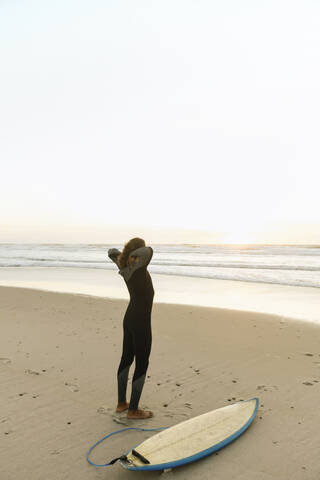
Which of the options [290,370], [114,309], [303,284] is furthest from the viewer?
[303,284]

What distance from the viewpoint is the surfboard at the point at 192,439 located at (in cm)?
341

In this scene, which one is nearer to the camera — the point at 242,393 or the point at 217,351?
the point at 242,393

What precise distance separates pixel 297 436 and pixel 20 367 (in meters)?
4.39

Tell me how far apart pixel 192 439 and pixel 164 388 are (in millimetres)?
1649

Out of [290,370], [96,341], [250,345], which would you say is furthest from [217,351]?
[96,341]

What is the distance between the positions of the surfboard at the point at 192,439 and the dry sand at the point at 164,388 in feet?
0.35

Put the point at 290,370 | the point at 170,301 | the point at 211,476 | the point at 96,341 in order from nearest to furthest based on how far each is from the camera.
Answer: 1. the point at 211,476
2. the point at 290,370
3. the point at 96,341
4. the point at 170,301

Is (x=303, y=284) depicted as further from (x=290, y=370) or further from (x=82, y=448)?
(x=82, y=448)

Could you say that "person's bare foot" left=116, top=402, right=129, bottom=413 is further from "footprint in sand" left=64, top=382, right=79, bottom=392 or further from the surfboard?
"footprint in sand" left=64, top=382, right=79, bottom=392

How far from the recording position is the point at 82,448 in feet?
12.7

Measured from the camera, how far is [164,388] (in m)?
5.40

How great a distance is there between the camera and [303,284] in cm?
1722

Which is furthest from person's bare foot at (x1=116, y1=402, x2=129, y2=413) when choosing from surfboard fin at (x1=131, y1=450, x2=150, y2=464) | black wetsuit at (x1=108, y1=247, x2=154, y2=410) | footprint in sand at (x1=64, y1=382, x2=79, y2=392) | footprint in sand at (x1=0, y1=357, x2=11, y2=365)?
footprint in sand at (x1=0, y1=357, x2=11, y2=365)

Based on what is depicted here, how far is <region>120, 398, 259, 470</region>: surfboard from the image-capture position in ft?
11.2
